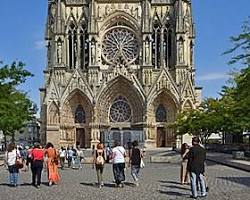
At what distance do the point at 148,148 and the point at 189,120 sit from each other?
9674mm

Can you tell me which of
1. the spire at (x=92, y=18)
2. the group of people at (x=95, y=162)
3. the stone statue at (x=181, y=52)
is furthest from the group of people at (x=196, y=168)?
the spire at (x=92, y=18)

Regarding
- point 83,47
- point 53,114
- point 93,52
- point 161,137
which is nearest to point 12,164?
point 53,114

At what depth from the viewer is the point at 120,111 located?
6538 centimetres

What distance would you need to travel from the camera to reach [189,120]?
53.4 m

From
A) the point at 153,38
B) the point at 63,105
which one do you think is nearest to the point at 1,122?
the point at 63,105

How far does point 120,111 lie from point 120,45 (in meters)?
7.75

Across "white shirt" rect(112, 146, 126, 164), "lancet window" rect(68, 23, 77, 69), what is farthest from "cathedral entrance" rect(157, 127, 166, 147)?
"white shirt" rect(112, 146, 126, 164)

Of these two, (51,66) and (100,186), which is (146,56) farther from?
(100,186)

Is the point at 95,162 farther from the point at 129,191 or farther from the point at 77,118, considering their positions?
the point at 77,118

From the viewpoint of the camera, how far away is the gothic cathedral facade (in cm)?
6306

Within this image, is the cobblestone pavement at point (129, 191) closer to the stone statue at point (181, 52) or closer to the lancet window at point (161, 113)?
the stone statue at point (181, 52)

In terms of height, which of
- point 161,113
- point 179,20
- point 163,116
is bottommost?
point 163,116

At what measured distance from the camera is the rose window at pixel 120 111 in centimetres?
6481

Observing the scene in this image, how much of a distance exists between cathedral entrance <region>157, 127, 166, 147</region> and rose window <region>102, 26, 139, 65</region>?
8.73m
